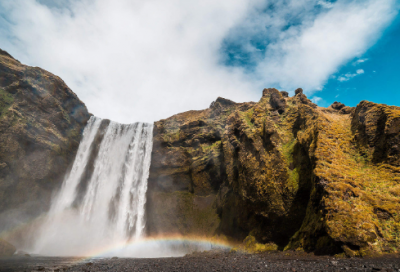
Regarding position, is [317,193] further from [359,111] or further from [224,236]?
[224,236]

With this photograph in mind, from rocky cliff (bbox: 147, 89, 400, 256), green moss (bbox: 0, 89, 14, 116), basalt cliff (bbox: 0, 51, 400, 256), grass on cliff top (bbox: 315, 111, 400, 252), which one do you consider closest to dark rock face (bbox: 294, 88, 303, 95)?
basalt cliff (bbox: 0, 51, 400, 256)

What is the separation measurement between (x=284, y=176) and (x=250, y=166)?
4.95 m

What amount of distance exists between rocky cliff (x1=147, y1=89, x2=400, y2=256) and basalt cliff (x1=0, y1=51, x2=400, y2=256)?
0.26 feet

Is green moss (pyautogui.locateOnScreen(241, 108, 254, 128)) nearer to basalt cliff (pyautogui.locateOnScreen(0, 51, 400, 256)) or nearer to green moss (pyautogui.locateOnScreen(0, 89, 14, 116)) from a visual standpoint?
basalt cliff (pyautogui.locateOnScreen(0, 51, 400, 256))

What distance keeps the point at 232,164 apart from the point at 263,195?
916cm

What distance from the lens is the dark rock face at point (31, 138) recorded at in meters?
27.2

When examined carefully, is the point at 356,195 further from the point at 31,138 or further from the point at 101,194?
the point at 31,138

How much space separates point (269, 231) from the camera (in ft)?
62.9

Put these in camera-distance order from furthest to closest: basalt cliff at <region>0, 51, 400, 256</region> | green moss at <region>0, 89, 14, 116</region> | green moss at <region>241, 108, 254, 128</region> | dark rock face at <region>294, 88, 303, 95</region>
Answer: green moss at <region>0, 89, 14, 116</region> < green moss at <region>241, 108, 254, 128</region> < dark rock face at <region>294, 88, 303, 95</region> < basalt cliff at <region>0, 51, 400, 256</region>

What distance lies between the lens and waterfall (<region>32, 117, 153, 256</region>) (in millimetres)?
30047

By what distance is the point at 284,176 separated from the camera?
1931cm

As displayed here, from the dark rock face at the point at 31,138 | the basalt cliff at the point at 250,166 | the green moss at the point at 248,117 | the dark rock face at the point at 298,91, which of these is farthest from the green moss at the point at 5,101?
the dark rock face at the point at 298,91

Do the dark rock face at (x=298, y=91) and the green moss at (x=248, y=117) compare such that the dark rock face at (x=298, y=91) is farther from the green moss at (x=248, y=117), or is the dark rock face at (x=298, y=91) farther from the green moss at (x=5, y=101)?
the green moss at (x=5, y=101)

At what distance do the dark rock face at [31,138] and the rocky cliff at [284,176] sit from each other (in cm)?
1588
